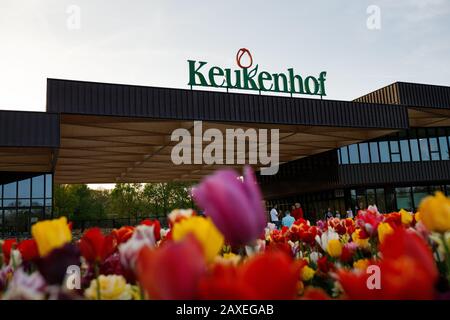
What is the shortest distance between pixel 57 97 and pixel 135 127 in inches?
162

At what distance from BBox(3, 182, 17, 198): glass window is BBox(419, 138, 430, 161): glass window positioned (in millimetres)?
30227

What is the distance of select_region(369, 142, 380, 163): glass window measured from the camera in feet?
105

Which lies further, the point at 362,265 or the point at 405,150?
the point at 405,150

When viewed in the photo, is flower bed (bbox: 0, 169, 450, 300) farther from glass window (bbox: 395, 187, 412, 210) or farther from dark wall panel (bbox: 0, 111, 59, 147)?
glass window (bbox: 395, 187, 412, 210)

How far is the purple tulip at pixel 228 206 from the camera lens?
756 mm

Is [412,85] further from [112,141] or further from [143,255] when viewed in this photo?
[143,255]

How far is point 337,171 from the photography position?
1206 inches

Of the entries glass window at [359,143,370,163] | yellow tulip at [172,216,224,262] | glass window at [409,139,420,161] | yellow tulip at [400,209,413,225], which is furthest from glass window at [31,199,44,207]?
glass window at [409,139,420,161]

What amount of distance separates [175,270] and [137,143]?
22929mm

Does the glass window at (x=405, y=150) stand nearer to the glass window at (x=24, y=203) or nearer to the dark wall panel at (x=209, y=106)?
the dark wall panel at (x=209, y=106)

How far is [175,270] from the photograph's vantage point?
66 centimetres

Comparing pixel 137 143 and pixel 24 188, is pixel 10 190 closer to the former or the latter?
pixel 24 188

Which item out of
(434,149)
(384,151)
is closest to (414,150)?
(434,149)
